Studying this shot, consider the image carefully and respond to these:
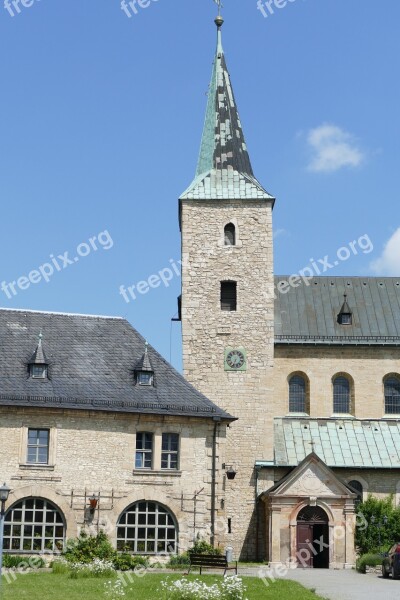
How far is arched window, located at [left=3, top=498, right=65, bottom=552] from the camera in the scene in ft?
108

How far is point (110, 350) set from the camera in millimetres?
37312

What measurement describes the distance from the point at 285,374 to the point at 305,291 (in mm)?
5268

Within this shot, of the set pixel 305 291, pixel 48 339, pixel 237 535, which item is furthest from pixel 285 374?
pixel 48 339

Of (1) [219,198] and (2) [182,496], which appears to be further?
(1) [219,198]

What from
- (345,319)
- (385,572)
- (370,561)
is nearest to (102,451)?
(370,561)

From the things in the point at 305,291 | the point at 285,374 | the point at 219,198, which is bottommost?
the point at 285,374

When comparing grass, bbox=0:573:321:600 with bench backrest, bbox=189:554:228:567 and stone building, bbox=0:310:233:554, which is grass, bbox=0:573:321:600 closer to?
bench backrest, bbox=189:554:228:567

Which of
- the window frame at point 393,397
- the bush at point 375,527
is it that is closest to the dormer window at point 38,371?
the bush at point 375,527

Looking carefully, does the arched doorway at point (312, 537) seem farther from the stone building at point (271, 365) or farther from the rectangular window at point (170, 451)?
the rectangular window at point (170, 451)

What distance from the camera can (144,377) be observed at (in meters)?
36.1

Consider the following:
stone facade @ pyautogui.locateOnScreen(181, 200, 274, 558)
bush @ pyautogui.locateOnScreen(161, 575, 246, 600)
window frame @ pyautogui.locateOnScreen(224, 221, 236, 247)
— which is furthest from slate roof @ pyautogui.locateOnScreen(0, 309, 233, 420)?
bush @ pyautogui.locateOnScreen(161, 575, 246, 600)

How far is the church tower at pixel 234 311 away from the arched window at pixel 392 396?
6.27 metres

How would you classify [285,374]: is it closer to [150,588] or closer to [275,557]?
[275,557]

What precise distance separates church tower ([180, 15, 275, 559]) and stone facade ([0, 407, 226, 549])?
443cm
